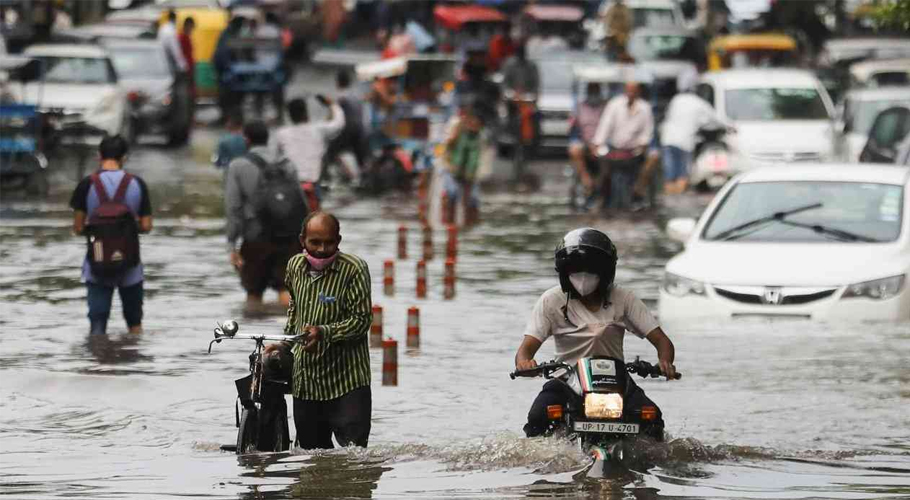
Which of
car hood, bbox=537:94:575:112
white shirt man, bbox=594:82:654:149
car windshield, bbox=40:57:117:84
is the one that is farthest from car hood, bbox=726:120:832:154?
car windshield, bbox=40:57:117:84

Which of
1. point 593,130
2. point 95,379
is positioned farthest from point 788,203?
point 593,130

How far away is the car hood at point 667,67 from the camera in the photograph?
40.8 metres

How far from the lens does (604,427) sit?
31.2ft

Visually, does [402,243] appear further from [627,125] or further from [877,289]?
[877,289]

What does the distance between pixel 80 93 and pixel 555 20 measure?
16964mm

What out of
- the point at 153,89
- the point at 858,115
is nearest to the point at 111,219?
the point at 858,115

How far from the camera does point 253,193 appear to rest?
17.3m

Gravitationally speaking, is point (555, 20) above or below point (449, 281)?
above

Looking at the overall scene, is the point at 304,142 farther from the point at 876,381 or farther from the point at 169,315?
the point at 876,381

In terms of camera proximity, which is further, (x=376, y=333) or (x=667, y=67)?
(x=667, y=67)

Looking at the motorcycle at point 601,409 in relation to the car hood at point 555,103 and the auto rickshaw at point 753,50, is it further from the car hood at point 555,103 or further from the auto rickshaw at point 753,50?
the auto rickshaw at point 753,50

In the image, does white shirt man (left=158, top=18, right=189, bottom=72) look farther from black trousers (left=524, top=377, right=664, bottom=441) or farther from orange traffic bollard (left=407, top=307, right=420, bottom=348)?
black trousers (left=524, top=377, right=664, bottom=441)

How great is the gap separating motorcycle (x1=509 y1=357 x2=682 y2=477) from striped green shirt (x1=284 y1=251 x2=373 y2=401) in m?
0.96

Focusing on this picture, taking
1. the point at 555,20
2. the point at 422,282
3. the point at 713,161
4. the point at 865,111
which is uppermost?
the point at 555,20
